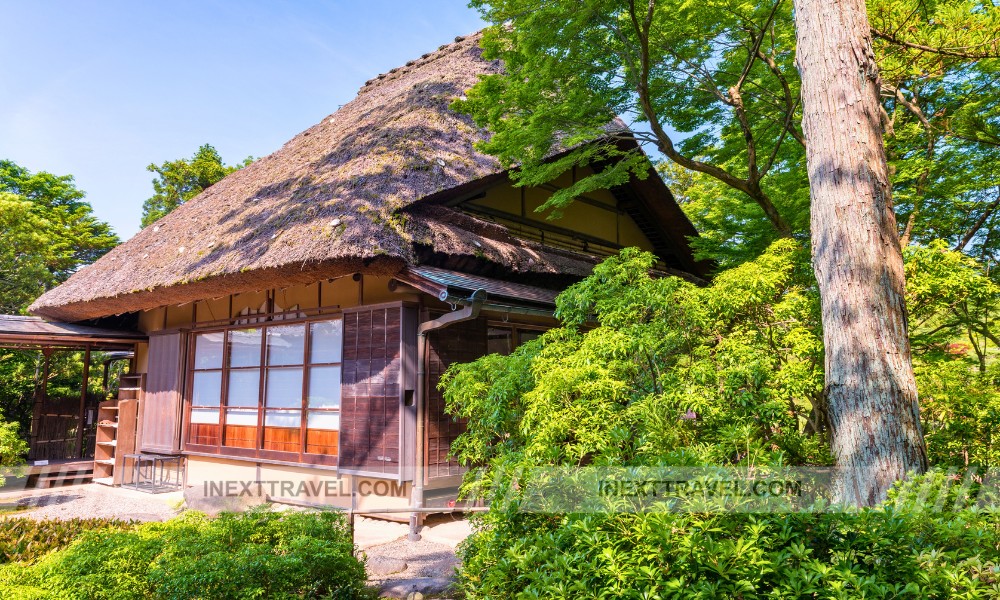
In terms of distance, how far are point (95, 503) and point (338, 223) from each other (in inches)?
220

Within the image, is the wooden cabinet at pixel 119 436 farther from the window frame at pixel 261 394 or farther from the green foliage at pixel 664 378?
the green foliage at pixel 664 378

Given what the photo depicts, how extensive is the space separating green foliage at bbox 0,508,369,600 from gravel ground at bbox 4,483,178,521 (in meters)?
3.77

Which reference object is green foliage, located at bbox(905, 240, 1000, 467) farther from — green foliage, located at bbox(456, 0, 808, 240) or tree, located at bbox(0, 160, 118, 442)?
tree, located at bbox(0, 160, 118, 442)

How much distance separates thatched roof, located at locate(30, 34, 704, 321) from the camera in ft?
19.0

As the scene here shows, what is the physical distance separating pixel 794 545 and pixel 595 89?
5.02 m

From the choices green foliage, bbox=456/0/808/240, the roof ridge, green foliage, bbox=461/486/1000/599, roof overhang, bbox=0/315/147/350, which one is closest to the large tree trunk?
green foliage, bbox=461/486/1000/599

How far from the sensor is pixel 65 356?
589 inches

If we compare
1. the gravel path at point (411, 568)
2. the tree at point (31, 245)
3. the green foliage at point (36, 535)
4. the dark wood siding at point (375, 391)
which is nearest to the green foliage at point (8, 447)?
the tree at point (31, 245)

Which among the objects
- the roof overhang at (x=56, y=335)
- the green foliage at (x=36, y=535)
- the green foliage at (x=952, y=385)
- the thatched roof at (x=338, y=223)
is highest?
the thatched roof at (x=338, y=223)

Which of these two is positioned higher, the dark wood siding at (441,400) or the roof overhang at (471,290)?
the roof overhang at (471,290)

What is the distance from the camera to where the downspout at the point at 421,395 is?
543 centimetres

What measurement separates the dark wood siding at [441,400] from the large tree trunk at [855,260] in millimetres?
3761

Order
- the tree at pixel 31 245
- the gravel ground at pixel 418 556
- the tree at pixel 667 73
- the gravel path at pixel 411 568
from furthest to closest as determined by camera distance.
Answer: the tree at pixel 31 245 < the tree at pixel 667 73 < the gravel ground at pixel 418 556 < the gravel path at pixel 411 568

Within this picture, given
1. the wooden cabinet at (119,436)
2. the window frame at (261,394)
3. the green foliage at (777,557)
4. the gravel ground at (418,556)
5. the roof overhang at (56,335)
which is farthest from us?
the wooden cabinet at (119,436)
